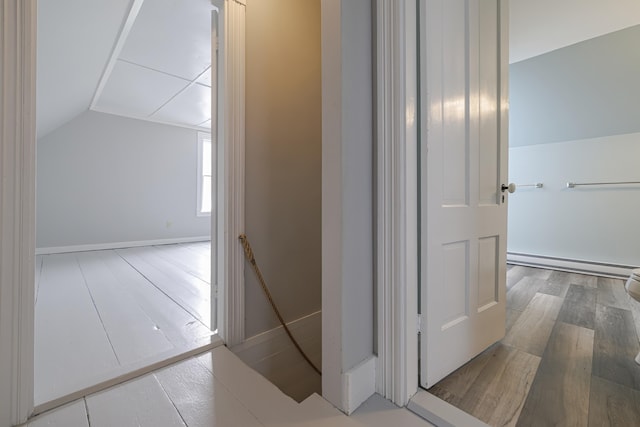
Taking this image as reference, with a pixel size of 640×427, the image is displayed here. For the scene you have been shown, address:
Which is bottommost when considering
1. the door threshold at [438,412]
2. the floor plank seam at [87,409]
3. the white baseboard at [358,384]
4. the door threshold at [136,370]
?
the floor plank seam at [87,409]

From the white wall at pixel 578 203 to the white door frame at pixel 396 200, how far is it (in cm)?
299

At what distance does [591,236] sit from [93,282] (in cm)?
498

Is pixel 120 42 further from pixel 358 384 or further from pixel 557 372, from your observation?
pixel 557 372

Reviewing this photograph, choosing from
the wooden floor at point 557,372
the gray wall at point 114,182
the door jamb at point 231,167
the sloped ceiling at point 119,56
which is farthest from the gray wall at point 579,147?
the gray wall at point 114,182

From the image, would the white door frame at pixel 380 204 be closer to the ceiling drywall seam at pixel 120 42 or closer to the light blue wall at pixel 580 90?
the ceiling drywall seam at pixel 120 42

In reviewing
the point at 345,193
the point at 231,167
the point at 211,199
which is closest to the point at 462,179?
the point at 345,193

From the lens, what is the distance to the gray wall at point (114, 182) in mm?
3498

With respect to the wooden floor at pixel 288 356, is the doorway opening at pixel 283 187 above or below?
above

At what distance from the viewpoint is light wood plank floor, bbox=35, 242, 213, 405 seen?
103 cm

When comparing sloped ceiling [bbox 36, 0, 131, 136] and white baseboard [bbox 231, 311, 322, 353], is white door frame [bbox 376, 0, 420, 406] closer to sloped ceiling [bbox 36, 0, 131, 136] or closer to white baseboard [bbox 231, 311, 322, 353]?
white baseboard [bbox 231, 311, 322, 353]

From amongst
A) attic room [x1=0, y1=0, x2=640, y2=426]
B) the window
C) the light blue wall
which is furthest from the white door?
the window

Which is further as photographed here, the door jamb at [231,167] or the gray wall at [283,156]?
the gray wall at [283,156]

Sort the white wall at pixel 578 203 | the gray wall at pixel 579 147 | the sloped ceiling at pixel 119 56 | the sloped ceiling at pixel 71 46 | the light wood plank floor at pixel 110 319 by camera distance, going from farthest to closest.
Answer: the white wall at pixel 578 203 < the gray wall at pixel 579 147 < the sloped ceiling at pixel 119 56 < the sloped ceiling at pixel 71 46 < the light wood plank floor at pixel 110 319

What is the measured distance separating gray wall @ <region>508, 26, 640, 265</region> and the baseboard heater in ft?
0.19
